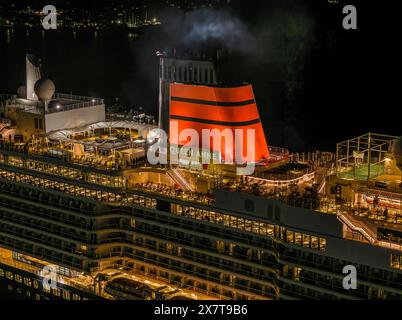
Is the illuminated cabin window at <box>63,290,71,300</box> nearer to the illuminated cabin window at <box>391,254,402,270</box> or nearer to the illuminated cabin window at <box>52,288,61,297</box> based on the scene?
the illuminated cabin window at <box>52,288,61,297</box>

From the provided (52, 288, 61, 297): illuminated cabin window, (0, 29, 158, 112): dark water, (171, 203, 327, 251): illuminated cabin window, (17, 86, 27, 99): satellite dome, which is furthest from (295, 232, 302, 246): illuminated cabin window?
(0, 29, 158, 112): dark water

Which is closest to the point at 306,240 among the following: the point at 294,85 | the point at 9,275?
the point at 9,275

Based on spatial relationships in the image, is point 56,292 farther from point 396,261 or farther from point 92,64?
point 92,64

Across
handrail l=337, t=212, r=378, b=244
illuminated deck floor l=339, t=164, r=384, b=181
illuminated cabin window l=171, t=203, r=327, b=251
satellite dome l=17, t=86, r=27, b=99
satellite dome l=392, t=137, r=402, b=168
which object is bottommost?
illuminated cabin window l=171, t=203, r=327, b=251

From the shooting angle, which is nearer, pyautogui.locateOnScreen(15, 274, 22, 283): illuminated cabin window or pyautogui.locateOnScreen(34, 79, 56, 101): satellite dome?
pyautogui.locateOnScreen(15, 274, 22, 283): illuminated cabin window

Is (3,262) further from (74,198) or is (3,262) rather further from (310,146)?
(310,146)

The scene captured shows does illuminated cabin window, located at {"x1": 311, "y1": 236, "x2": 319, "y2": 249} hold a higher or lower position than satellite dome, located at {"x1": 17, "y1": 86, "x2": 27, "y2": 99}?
lower

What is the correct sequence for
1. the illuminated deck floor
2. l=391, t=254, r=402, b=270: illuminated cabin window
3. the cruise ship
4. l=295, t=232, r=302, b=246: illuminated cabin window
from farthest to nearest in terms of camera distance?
the illuminated deck floor → l=295, t=232, r=302, b=246: illuminated cabin window → the cruise ship → l=391, t=254, r=402, b=270: illuminated cabin window

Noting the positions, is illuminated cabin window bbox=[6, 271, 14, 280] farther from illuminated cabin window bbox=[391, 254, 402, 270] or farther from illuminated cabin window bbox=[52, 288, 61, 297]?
illuminated cabin window bbox=[391, 254, 402, 270]

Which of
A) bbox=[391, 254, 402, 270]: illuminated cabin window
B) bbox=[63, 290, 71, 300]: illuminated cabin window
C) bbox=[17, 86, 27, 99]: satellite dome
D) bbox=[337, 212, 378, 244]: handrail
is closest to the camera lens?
bbox=[391, 254, 402, 270]: illuminated cabin window
